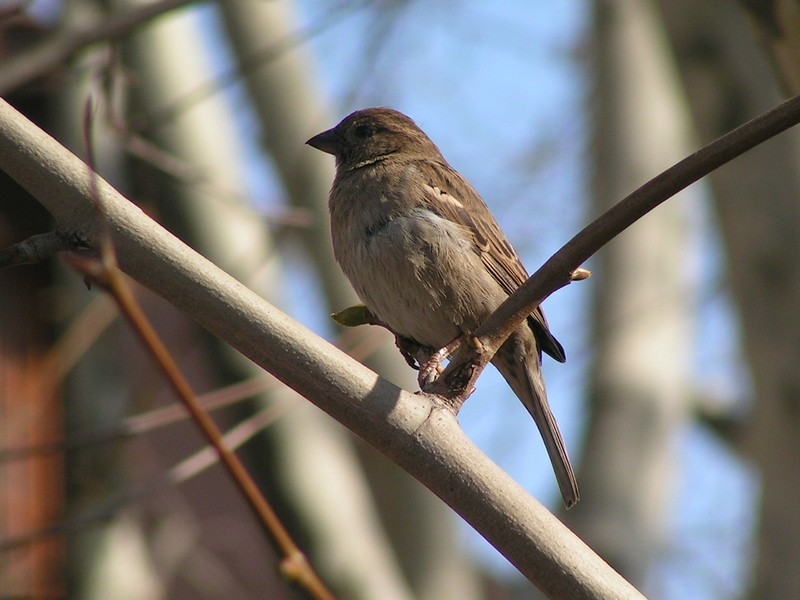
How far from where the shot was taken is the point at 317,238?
18.9 ft

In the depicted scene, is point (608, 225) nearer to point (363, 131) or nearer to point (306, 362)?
point (306, 362)

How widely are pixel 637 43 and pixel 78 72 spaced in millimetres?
3387

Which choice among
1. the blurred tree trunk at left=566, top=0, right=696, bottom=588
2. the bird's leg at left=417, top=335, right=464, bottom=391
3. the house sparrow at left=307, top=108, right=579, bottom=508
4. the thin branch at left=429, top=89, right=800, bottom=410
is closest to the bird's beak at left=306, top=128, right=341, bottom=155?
the house sparrow at left=307, top=108, right=579, bottom=508

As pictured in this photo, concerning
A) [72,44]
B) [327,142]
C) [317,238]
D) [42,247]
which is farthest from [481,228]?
[42,247]

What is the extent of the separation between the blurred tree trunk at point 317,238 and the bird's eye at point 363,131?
3.04 feet

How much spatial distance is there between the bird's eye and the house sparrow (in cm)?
20

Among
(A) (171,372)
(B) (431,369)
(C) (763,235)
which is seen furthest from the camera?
(C) (763,235)

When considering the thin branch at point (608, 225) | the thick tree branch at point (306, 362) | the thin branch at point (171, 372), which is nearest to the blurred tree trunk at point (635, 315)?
the thin branch at point (608, 225)

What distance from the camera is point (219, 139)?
549cm

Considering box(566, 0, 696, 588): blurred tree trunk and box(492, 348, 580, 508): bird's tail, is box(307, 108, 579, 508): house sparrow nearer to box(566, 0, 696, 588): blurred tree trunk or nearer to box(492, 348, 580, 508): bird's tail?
box(492, 348, 580, 508): bird's tail

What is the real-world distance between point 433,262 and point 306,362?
1.75 meters

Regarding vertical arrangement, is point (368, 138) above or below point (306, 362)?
below

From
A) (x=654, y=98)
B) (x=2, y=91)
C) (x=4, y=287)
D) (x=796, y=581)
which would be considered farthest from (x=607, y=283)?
(x=4, y=287)

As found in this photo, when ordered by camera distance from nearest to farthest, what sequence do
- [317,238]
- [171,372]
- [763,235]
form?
1. [171,372]
2. [763,235]
3. [317,238]
